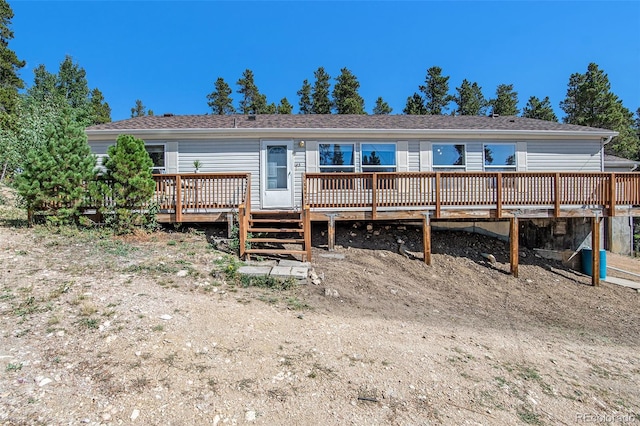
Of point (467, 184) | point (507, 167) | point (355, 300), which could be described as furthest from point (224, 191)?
point (507, 167)

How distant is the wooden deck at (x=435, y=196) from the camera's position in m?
8.30

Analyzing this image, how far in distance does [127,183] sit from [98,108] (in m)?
32.6

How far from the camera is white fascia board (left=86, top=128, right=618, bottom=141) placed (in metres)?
9.84

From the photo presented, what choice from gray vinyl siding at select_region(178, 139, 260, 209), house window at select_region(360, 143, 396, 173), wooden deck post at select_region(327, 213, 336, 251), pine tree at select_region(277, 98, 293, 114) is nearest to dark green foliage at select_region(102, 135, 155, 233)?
gray vinyl siding at select_region(178, 139, 260, 209)

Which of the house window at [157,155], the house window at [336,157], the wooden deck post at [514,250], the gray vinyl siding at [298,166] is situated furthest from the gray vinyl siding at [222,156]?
the wooden deck post at [514,250]

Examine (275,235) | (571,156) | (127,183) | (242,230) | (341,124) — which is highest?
(341,124)

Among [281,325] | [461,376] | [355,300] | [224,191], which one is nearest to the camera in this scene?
[461,376]

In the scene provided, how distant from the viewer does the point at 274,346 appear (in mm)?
3662

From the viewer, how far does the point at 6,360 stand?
2.93 metres

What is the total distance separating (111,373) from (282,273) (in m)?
3.25

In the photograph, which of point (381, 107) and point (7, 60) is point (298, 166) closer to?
point (381, 107)

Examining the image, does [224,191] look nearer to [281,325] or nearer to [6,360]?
[281,325]

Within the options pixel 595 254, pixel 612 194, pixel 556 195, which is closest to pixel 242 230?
pixel 556 195

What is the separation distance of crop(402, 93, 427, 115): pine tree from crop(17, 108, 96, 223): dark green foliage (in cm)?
2966
